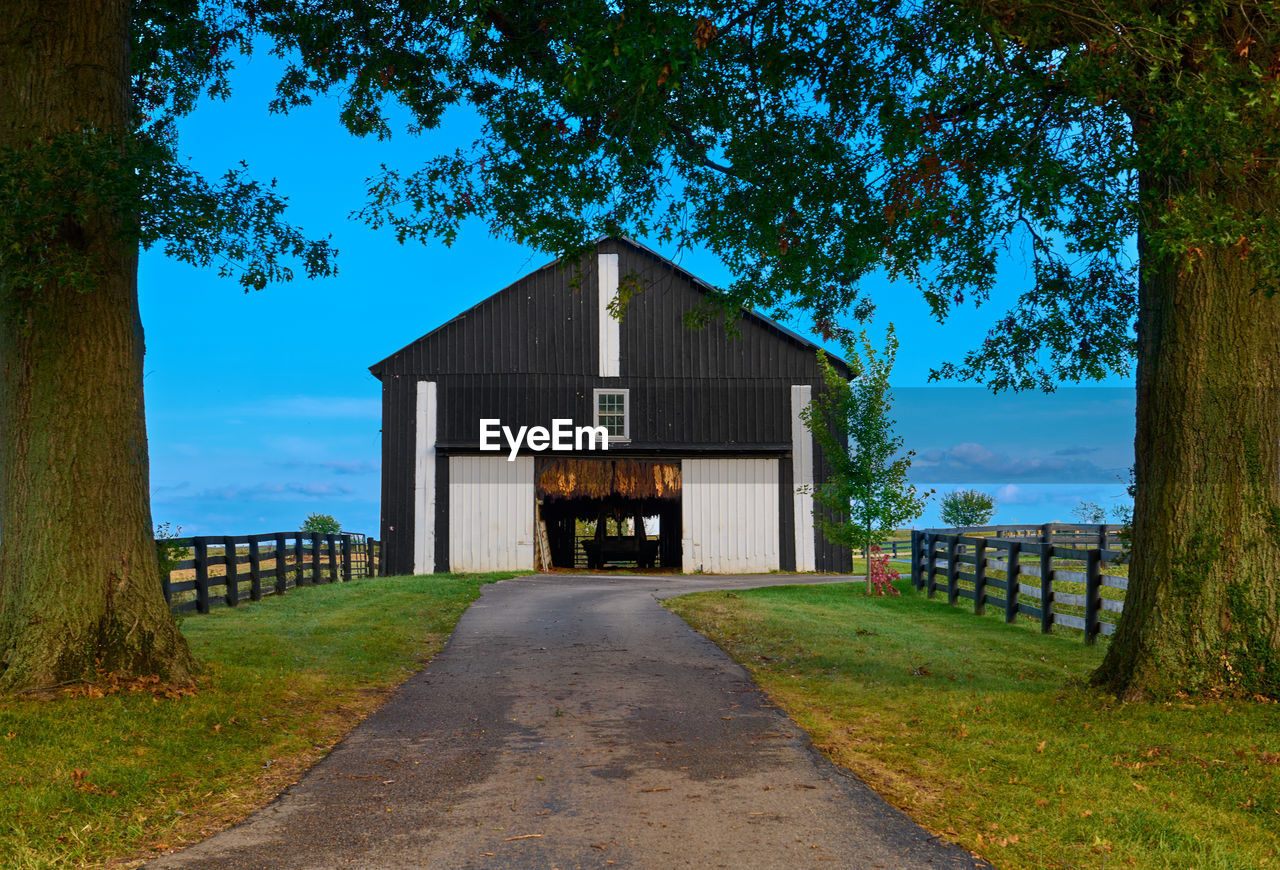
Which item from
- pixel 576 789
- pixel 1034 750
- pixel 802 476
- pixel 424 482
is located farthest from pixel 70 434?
pixel 802 476

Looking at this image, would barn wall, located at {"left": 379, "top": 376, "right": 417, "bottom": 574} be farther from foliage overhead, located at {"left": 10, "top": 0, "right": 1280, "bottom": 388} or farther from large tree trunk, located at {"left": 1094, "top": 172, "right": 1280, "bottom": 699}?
large tree trunk, located at {"left": 1094, "top": 172, "right": 1280, "bottom": 699}

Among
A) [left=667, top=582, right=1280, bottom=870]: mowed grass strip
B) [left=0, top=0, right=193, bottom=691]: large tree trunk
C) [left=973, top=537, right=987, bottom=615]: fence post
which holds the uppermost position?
[left=0, top=0, right=193, bottom=691]: large tree trunk

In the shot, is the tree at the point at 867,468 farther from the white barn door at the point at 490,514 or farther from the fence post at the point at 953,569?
the white barn door at the point at 490,514

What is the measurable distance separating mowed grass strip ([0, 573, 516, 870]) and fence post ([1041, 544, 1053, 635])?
29.4 ft

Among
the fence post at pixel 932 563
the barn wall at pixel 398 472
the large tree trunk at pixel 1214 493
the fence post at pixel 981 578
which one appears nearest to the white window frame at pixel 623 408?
the barn wall at pixel 398 472

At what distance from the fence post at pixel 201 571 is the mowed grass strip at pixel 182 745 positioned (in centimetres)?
371

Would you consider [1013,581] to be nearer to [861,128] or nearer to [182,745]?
[861,128]

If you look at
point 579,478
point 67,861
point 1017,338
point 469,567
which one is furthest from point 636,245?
point 67,861

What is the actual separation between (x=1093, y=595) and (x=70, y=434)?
489 inches

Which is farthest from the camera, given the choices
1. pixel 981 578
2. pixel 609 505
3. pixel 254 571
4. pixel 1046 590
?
pixel 609 505

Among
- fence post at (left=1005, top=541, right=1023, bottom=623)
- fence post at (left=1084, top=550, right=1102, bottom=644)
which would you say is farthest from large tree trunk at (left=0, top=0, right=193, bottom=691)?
fence post at (left=1005, top=541, right=1023, bottom=623)

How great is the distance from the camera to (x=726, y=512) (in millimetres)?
29297

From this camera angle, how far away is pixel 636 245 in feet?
98.0

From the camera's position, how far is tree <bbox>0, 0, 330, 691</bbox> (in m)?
8.47
